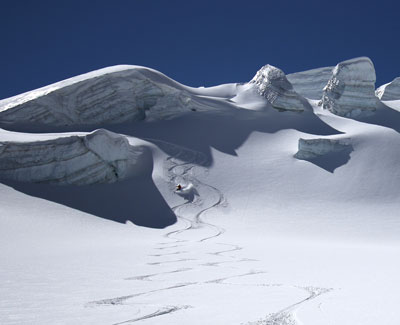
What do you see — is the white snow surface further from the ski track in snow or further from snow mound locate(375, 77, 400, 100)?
snow mound locate(375, 77, 400, 100)

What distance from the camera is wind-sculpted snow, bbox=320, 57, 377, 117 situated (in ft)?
135

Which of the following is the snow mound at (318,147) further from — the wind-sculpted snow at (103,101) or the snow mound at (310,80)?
the snow mound at (310,80)

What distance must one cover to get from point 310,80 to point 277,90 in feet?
152

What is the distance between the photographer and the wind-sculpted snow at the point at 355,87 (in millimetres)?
41062

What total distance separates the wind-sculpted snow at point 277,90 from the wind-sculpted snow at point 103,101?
8.76 m

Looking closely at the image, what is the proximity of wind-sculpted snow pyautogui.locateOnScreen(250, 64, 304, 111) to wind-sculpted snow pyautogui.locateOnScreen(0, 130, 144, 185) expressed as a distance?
21.3m

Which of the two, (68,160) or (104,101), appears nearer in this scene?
(68,160)

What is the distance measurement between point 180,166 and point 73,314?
86.1 feet

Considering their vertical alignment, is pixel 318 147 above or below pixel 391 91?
below

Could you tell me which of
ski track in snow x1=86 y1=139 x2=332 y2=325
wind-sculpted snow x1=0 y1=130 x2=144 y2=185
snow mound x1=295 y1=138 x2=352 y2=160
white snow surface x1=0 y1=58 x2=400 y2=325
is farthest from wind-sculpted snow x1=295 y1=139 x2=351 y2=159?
wind-sculpted snow x1=0 y1=130 x2=144 y2=185

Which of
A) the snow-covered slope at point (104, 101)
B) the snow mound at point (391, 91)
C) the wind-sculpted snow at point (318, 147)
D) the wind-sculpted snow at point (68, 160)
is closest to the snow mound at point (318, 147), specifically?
the wind-sculpted snow at point (318, 147)

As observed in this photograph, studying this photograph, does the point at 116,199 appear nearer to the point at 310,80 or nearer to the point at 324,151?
the point at 324,151

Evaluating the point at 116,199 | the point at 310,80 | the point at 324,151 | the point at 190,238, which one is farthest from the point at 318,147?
the point at 310,80

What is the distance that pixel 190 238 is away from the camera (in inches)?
695
